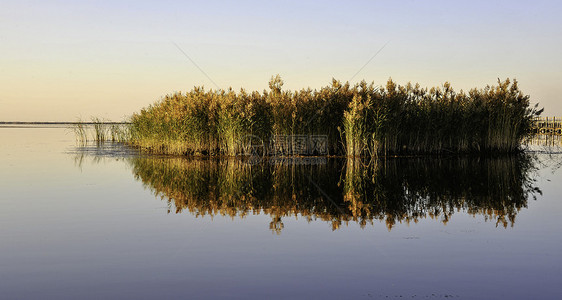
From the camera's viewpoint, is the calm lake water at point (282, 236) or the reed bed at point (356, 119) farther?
the reed bed at point (356, 119)

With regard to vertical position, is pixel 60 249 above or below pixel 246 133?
below

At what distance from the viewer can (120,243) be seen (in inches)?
332

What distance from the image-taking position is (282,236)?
29.1 ft

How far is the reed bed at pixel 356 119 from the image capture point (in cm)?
2411

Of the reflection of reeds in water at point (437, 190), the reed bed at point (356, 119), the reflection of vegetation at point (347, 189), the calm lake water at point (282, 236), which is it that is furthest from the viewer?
the reed bed at point (356, 119)

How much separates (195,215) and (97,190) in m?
5.06

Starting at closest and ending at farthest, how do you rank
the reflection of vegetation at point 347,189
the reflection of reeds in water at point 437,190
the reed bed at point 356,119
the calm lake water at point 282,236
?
the calm lake water at point 282,236
the reflection of reeds in water at point 437,190
the reflection of vegetation at point 347,189
the reed bed at point 356,119

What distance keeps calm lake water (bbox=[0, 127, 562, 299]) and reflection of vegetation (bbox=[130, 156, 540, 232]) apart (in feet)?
0.20

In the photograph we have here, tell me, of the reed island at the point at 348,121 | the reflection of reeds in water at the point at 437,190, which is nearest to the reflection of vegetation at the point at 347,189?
the reflection of reeds in water at the point at 437,190

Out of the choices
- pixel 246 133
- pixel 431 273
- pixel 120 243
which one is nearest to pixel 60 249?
pixel 120 243

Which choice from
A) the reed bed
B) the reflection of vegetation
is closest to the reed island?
the reed bed

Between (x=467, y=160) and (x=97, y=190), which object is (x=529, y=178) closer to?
(x=467, y=160)

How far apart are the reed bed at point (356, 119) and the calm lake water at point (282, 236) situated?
6583 millimetres

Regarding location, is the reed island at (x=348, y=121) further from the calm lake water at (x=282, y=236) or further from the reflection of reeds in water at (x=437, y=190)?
the calm lake water at (x=282, y=236)
